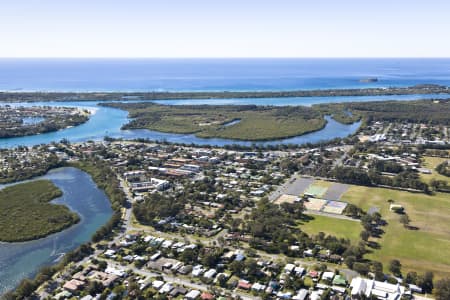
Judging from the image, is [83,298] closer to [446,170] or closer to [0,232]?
[0,232]

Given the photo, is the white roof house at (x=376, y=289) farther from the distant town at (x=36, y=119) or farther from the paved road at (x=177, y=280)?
the distant town at (x=36, y=119)

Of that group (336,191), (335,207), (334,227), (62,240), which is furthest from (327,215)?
(62,240)

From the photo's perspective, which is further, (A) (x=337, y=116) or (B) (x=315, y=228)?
(A) (x=337, y=116)

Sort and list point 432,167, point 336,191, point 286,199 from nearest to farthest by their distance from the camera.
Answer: point 286,199 < point 336,191 < point 432,167

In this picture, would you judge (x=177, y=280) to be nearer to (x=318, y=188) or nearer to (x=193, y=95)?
(x=318, y=188)

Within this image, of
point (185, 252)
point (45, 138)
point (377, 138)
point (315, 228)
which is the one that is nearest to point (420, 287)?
point (315, 228)

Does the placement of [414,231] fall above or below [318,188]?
below
